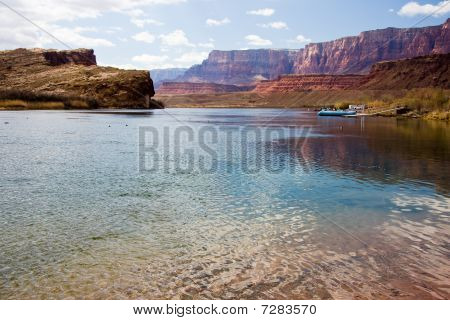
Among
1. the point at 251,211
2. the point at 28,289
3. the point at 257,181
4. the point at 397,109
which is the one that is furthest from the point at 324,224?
the point at 397,109

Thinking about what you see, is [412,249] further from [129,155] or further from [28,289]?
[129,155]

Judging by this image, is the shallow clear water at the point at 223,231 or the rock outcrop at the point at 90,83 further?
the rock outcrop at the point at 90,83

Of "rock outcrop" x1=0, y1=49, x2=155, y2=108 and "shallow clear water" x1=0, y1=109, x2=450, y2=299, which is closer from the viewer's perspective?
"shallow clear water" x1=0, y1=109, x2=450, y2=299

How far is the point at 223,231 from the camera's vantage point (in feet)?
45.8

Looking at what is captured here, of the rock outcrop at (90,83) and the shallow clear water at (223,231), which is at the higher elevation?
the rock outcrop at (90,83)

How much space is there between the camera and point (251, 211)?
1658cm

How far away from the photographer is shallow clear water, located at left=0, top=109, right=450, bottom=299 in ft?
32.1

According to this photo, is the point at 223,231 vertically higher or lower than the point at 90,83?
lower

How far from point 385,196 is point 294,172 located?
7.36 metres

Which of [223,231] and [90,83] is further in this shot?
[90,83]

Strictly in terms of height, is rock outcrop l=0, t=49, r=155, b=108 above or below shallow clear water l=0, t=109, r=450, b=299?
above

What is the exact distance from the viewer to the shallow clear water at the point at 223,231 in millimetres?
9797
